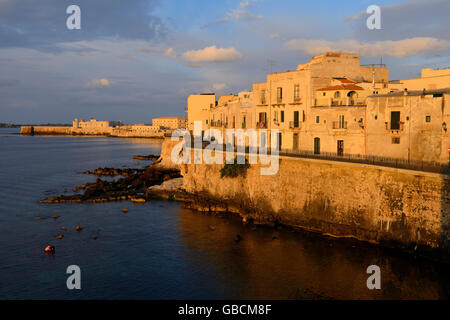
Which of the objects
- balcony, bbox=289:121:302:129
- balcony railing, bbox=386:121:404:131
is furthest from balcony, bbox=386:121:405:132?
balcony, bbox=289:121:302:129

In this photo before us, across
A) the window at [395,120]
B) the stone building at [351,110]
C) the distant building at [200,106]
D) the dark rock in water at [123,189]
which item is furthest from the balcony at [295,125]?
the distant building at [200,106]

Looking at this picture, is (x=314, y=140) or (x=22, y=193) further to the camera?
(x=22, y=193)

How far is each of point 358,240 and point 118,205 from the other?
2562 centimetres

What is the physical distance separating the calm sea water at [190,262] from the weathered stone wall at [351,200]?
1570mm

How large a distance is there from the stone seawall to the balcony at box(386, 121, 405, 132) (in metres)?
5.00

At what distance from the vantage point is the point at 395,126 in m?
28.4

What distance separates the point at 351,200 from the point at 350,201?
113 mm

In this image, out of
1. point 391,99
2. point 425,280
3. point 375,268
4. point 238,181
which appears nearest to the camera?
point 425,280

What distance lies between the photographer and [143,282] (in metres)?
20.7

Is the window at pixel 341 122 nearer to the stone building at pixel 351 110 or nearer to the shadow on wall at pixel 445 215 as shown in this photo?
the stone building at pixel 351 110

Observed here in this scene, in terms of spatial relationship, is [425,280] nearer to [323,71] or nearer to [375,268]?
[375,268]

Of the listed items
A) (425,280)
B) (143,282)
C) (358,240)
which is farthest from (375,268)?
(143,282)

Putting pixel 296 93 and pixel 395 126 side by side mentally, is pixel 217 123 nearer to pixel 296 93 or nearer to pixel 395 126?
pixel 296 93

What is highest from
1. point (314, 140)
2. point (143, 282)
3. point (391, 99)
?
point (391, 99)
